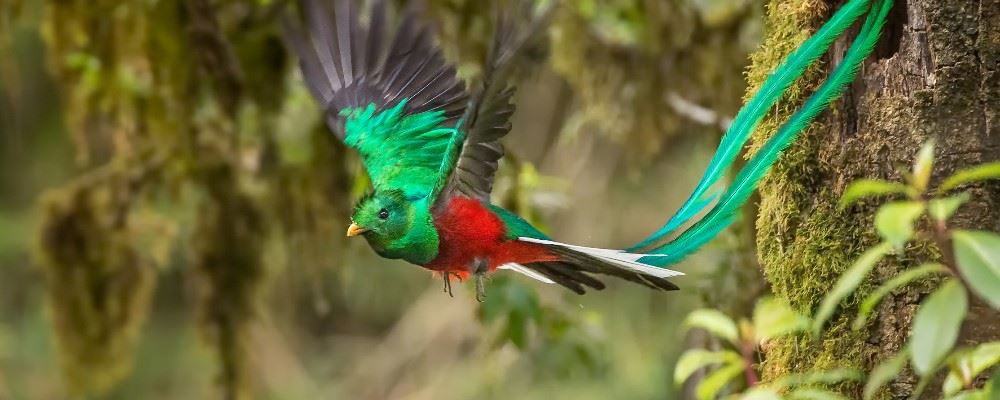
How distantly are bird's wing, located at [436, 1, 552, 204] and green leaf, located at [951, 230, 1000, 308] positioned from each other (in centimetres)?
114

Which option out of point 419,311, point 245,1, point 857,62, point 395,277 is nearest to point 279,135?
point 245,1

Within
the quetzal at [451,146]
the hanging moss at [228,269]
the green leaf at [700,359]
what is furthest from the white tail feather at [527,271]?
the hanging moss at [228,269]

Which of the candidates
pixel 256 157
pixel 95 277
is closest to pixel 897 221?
pixel 256 157

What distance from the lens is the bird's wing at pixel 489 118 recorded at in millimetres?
2318

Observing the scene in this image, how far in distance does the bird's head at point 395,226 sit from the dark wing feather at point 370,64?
37cm

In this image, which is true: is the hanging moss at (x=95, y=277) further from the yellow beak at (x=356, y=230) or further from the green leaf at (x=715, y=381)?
the green leaf at (x=715, y=381)

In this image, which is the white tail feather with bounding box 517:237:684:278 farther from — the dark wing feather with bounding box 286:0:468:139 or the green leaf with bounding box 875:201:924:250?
the green leaf with bounding box 875:201:924:250

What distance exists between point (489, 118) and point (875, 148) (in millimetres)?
952

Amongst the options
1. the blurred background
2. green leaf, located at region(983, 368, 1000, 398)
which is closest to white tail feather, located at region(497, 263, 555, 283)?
the blurred background

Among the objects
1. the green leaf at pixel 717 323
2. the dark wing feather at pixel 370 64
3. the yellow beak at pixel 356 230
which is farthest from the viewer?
the dark wing feather at pixel 370 64

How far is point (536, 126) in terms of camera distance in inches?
269

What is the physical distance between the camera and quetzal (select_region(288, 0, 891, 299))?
2.24m

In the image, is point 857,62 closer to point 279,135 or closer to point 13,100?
point 279,135

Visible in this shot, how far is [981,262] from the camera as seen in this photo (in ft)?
4.21
